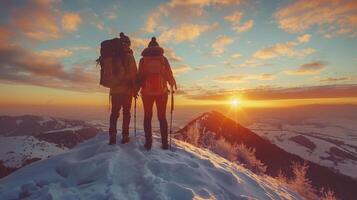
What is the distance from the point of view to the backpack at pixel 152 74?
10109 millimetres

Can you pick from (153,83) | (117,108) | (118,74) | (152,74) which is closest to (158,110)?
(153,83)

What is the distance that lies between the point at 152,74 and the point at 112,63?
57.3 inches

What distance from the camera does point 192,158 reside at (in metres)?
9.65

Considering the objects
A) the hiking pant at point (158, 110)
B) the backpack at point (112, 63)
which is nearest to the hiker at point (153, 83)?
the hiking pant at point (158, 110)

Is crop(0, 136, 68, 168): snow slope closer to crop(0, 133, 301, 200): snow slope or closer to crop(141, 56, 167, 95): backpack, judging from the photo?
crop(141, 56, 167, 95): backpack

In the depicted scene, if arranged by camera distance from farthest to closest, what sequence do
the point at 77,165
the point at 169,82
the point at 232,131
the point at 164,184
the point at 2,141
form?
the point at 2,141
the point at 232,131
the point at 169,82
the point at 77,165
the point at 164,184

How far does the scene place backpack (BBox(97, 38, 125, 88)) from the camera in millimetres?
10016

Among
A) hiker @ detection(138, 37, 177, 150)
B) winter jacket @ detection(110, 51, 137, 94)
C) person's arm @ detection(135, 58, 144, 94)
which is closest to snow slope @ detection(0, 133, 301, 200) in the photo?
hiker @ detection(138, 37, 177, 150)

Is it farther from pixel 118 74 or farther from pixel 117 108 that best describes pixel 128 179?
pixel 118 74

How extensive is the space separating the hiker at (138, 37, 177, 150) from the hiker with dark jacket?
36 cm

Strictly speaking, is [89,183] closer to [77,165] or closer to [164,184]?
[77,165]

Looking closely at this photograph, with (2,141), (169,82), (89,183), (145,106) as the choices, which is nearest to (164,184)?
(89,183)

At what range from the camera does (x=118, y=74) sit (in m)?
10.0

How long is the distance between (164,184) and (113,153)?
2410 mm
